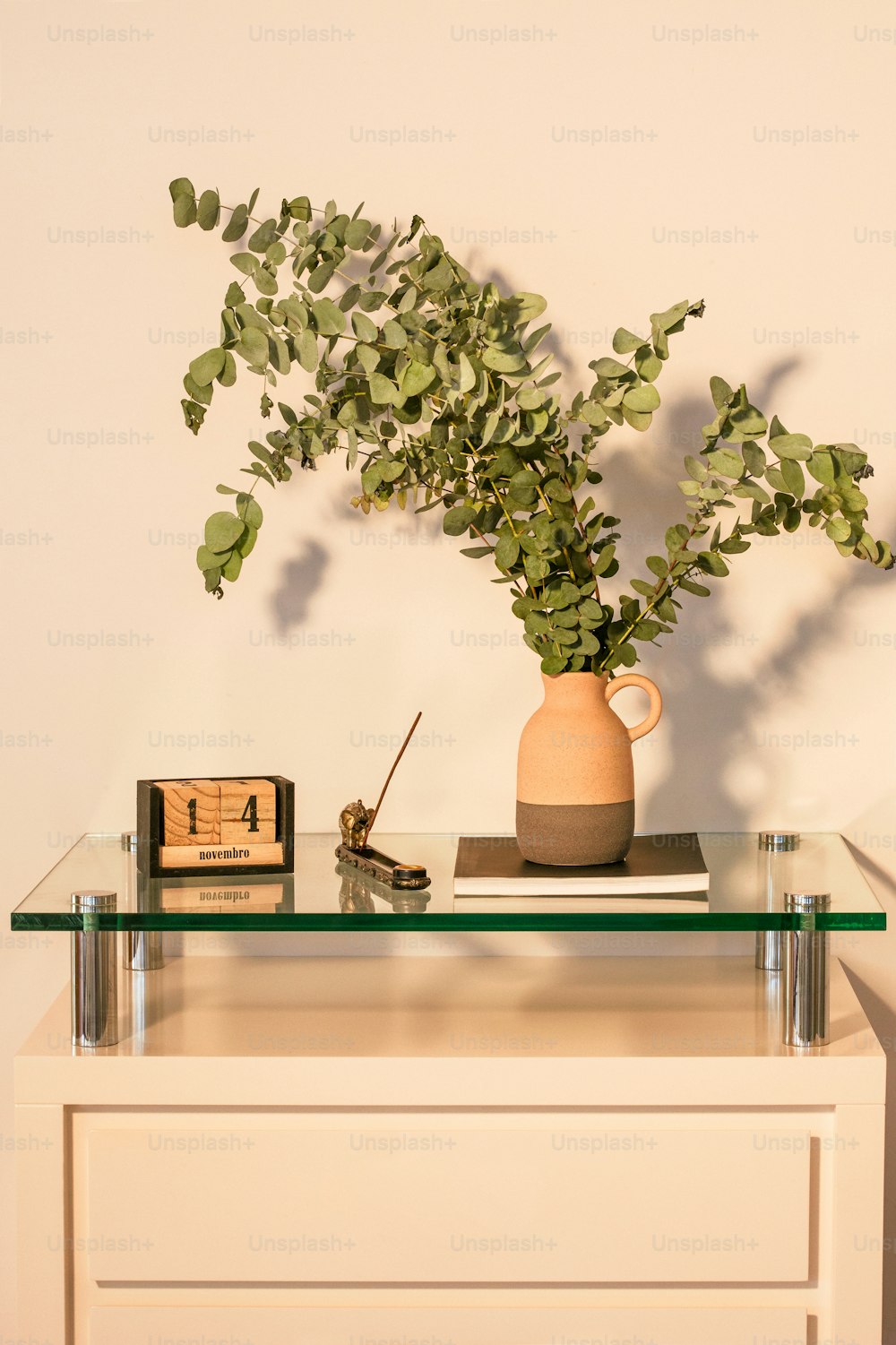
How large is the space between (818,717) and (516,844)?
20.1 inches

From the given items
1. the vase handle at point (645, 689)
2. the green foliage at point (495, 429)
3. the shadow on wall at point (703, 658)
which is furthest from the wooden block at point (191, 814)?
the shadow on wall at point (703, 658)

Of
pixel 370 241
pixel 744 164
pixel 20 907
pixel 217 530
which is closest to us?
pixel 20 907

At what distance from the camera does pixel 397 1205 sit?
1.44 metres

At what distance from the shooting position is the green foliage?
152cm

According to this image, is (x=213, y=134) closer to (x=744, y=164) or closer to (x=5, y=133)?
(x=5, y=133)

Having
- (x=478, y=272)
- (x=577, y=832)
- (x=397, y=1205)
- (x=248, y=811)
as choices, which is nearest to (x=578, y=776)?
(x=577, y=832)

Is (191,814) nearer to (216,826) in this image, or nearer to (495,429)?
(216,826)

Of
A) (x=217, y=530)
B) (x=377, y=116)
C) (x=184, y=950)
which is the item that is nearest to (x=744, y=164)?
(x=377, y=116)

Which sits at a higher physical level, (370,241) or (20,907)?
(370,241)

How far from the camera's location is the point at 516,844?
67.0 inches

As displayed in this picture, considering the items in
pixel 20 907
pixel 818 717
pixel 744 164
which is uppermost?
pixel 744 164

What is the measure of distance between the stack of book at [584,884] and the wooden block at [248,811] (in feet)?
0.77

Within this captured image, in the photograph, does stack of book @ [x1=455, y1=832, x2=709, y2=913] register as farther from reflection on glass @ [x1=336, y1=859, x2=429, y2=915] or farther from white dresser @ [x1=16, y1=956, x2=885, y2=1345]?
white dresser @ [x1=16, y1=956, x2=885, y2=1345]

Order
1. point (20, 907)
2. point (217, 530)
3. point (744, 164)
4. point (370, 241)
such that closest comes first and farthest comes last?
point (20, 907)
point (217, 530)
point (370, 241)
point (744, 164)
